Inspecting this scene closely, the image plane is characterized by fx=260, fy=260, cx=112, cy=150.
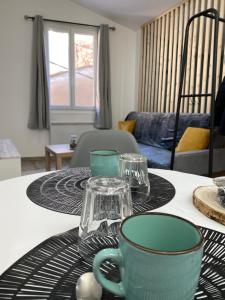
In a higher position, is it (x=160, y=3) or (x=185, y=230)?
(x=160, y=3)

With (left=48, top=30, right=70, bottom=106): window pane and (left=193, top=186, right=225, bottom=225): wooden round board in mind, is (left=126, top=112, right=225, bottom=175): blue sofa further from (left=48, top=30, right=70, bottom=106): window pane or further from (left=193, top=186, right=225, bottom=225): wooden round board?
(left=193, top=186, right=225, bottom=225): wooden round board

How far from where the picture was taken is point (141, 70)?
469 cm

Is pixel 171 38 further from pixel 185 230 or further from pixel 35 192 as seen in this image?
pixel 185 230

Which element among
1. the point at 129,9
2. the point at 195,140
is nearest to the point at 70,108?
the point at 129,9

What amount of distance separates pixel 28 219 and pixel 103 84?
4124 mm

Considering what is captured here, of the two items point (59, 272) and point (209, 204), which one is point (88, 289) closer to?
point (59, 272)

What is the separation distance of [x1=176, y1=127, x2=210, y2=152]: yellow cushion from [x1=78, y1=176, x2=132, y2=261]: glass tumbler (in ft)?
6.97

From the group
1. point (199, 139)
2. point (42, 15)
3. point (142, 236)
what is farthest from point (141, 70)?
point (142, 236)

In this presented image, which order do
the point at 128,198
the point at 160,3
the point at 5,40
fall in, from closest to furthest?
the point at 128,198 < the point at 160,3 < the point at 5,40

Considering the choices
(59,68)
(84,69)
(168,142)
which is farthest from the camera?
(84,69)

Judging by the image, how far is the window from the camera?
4.36 metres

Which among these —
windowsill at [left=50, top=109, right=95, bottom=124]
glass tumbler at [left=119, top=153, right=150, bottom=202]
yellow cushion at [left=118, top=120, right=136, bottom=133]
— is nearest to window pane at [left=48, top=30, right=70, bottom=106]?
windowsill at [left=50, top=109, right=95, bottom=124]

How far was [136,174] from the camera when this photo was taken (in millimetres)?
731

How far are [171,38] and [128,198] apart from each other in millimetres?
3824
